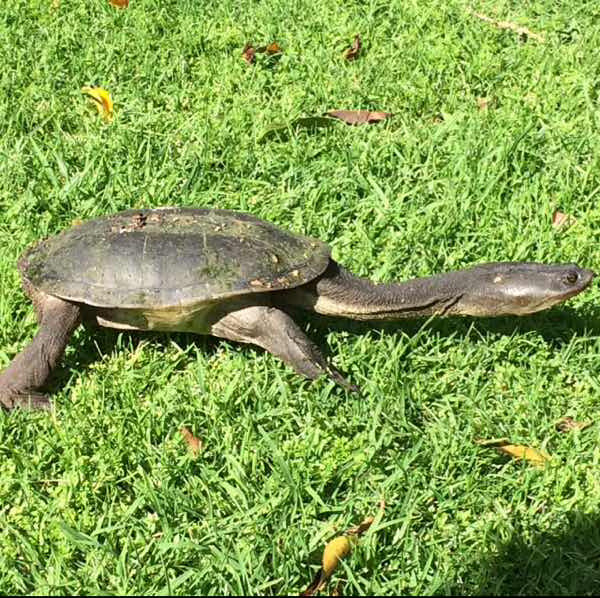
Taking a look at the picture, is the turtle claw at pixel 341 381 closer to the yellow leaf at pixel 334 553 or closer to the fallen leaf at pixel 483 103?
the yellow leaf at pixel 334 553

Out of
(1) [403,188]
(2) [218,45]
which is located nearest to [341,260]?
(1) [403,188]

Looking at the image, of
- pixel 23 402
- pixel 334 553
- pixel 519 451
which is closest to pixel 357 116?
pixel 519 451

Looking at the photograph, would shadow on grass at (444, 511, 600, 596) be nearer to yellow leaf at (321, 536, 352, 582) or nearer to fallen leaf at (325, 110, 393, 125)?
yellow leaf at (321, 536, 352, 582)

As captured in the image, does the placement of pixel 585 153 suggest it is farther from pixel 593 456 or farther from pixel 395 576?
pixel 395 576

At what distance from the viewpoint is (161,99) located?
568 centimetres

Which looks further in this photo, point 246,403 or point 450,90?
point 450,90

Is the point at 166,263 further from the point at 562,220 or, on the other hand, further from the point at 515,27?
the point at 515,27

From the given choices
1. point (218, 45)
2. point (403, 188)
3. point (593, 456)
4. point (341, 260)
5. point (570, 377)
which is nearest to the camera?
point (593, 456)

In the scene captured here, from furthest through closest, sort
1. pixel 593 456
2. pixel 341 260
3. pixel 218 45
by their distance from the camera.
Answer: pixel 218 45 < pixel 341 260 < pixel 593 456

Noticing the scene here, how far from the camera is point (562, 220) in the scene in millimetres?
4785

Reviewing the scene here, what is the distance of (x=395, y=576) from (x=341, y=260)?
1.78m

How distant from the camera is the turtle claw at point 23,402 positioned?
144 inches

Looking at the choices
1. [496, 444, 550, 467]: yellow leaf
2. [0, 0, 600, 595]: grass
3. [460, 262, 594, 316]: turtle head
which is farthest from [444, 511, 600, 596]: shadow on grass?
[460, 262, 594, 316]: turtle head

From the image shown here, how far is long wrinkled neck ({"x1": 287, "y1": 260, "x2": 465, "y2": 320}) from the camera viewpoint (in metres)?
3.99
